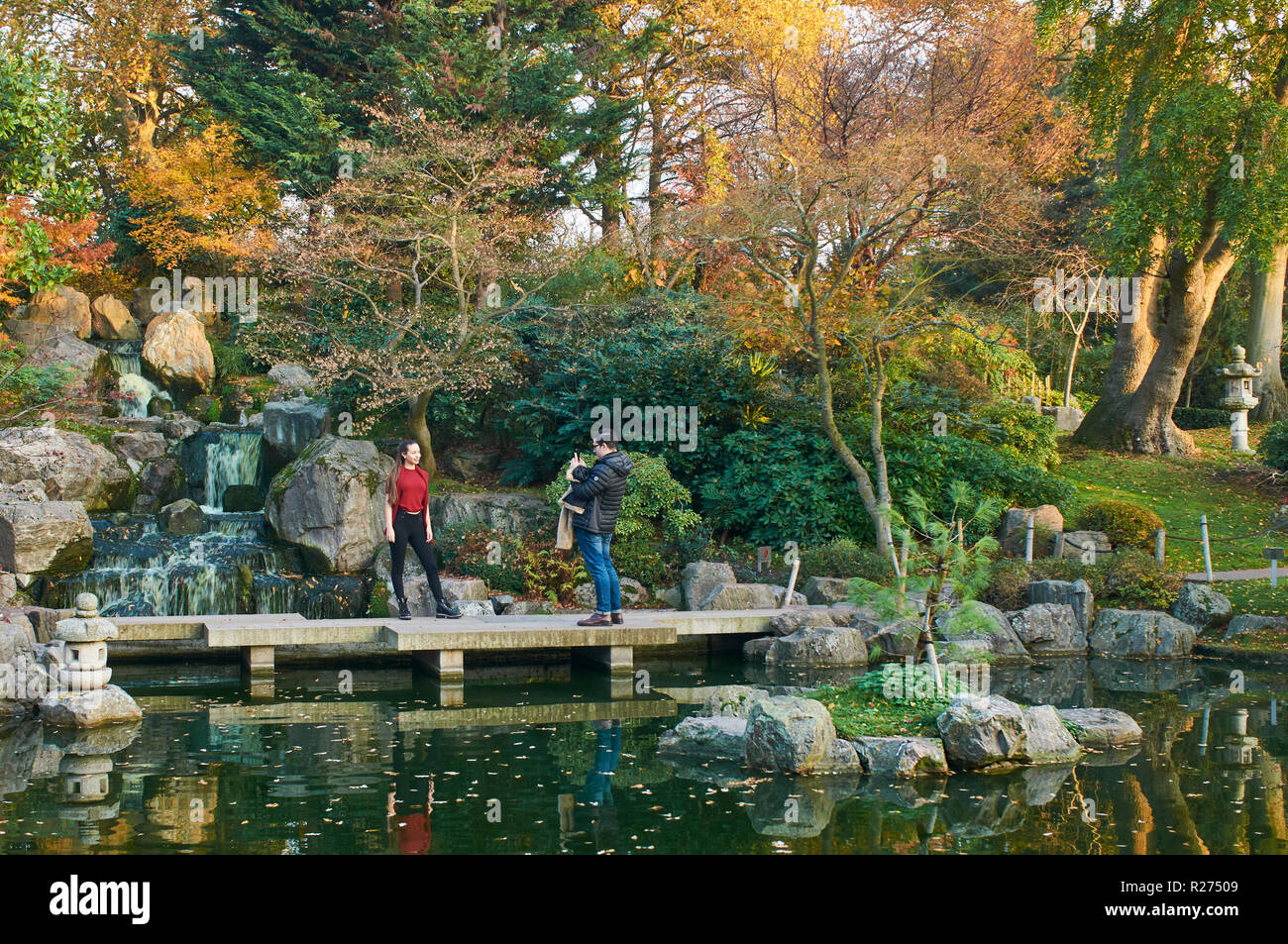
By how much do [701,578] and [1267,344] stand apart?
52.8 ft

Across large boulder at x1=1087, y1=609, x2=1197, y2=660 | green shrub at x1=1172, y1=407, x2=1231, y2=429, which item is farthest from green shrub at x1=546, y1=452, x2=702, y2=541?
green shrub at x1=1172, y1=407, x2=1231, y2=429

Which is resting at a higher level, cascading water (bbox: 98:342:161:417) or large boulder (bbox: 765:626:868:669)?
cascading water (bbox: 98:342:161:417)

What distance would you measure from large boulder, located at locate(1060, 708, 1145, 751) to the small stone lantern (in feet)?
24.7

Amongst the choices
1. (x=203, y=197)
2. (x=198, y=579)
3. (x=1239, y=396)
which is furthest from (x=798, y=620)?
(x=203, y=197)

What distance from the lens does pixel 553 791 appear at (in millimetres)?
6758

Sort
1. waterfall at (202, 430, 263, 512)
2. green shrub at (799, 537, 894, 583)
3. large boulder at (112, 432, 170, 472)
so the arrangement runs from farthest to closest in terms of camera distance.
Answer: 1. waterfall at (202, 430, 263, 512)
2. large boulder at (112, 432, 170, 472)
3. green shrub at (799, 537, 894, 583)

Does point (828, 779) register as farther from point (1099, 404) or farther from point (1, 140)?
point (1099, 404)

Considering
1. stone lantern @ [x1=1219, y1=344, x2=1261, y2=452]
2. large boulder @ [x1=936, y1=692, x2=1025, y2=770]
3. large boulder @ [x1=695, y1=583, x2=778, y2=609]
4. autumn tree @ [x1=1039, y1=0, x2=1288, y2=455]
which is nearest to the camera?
large boulder @ [x1=936, y1=692, x2=1025, y2=770]

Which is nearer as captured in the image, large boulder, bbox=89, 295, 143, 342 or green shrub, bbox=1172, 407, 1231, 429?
large boulder, bbox=89, 295, 143, 342

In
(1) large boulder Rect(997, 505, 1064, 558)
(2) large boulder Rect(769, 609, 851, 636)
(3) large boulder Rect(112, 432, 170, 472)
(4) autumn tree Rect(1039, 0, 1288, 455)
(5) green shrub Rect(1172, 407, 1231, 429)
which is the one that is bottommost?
(2) large boulder Rect(769, 609, 851, 636)

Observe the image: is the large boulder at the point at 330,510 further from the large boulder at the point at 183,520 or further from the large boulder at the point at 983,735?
the large boulder at the point at 983,735

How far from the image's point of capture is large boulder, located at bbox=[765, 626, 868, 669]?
11.3 meters

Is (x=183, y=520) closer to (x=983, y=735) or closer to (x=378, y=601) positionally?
(x=378, y=601)

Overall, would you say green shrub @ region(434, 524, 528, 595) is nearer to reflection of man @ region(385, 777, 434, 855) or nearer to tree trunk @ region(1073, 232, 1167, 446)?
reflection of man @ region(385, 777, 434, 855)
